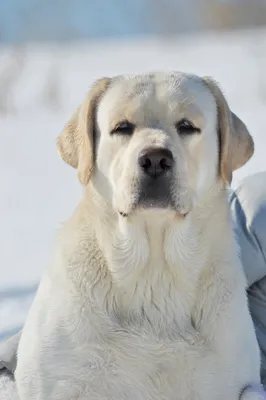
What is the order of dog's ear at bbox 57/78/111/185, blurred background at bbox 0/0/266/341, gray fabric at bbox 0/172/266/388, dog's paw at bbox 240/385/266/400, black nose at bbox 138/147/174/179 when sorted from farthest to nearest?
blurred background at bbox 0/0/266/341 < gray fabric at bbox 0/172/266/388 < dog's ear at bbox 57/78/111/185 < dog's paw at bbox 240/385/266/400 < black nose at bbox 138/147/174/179

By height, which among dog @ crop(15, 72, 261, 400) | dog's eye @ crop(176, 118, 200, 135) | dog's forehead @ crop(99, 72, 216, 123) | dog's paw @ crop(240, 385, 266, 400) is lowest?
dog's paw @ crop(240, 385, 266, 400)

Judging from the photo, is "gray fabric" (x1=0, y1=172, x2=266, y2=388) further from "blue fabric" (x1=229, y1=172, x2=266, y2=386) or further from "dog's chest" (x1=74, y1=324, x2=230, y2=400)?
"dog's chest" (x1=74, y1=324, x2=230, y2=400)

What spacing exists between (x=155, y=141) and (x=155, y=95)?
229 mm

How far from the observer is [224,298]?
6.31 feet

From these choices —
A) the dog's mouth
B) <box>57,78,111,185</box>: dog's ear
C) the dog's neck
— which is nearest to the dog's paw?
the dog's neck

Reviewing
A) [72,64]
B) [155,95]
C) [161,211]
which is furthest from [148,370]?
[72,64]

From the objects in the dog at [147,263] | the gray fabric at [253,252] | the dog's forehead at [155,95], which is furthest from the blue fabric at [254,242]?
the dog's forehead at [155,95]

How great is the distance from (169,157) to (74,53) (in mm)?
8490

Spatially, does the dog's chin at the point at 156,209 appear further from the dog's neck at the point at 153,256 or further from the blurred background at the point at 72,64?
the blurred background at the point at 72,64

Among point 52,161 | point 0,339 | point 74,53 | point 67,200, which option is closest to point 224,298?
point 0,339

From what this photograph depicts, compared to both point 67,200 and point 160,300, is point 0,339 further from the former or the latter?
point 67,200

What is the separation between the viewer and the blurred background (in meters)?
5.49

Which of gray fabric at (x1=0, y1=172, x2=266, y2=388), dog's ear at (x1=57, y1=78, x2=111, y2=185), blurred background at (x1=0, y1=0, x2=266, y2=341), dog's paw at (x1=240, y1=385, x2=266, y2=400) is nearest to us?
dog's paw at (x1=240, y1=385, x2=266, y2=400)

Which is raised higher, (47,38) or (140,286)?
(47,38)
